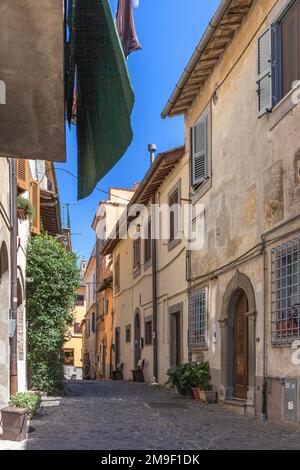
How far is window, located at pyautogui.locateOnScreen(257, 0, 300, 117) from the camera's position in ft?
30.0

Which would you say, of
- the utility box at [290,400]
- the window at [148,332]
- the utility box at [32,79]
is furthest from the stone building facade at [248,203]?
the window at [148,332]

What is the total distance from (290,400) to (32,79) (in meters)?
6.11

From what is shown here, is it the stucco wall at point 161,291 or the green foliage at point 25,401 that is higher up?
the stucco wall at point 161,291

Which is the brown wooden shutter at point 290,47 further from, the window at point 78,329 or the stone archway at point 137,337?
the window at point 78,329

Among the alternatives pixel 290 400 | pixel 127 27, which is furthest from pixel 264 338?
pixel 127 27

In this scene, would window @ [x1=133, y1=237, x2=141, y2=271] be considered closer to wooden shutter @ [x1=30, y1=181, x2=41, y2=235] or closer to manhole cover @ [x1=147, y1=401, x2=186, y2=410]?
wooden shutter @ [x1=30, y1=181, x2=41, y2=235]

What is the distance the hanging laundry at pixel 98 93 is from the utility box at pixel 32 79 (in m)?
0.17

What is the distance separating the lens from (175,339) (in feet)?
56.4

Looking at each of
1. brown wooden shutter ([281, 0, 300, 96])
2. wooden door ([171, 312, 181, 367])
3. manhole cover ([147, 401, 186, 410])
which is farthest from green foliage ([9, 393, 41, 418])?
wooden door ([171, 312, 181, 367])

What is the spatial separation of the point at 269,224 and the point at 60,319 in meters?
5.90

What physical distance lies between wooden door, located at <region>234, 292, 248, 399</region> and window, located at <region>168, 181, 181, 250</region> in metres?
4.98

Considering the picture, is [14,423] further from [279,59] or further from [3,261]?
[279,59]

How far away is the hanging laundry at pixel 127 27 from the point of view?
17.8 ft
